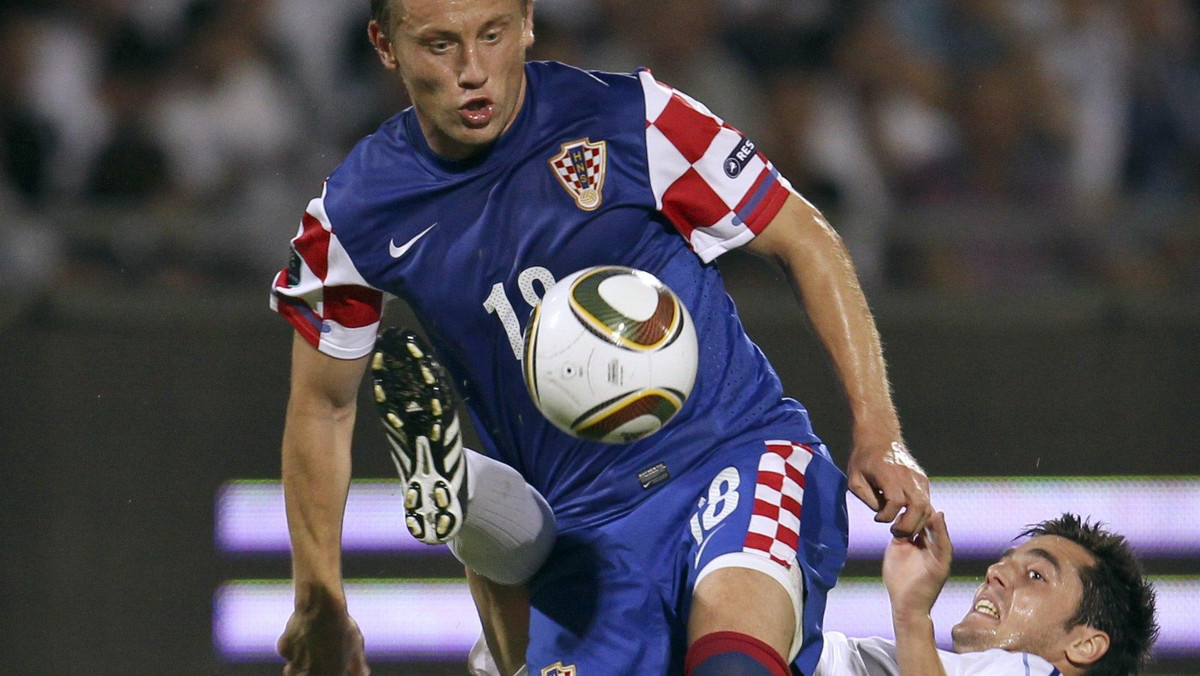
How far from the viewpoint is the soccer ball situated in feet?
11.3

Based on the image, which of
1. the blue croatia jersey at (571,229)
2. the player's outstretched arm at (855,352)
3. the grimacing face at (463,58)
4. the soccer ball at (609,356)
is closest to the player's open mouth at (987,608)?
the blue croatia jersey at (571,229)

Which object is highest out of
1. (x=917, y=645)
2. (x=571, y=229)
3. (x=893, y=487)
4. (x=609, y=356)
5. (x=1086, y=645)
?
(x=571, y=229)

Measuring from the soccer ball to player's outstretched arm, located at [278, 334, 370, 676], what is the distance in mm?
809

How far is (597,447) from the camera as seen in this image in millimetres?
3977

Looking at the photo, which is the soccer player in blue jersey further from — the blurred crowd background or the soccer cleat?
the blurred crowd background

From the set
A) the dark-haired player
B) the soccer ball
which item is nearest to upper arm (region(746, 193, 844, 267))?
the soccer ball

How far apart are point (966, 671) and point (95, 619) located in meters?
3.76

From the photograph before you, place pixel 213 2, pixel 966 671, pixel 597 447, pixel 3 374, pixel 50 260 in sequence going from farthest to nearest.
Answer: pixel 213 2 < pixel 50 260 < pixel 3 374 < pixel 966 671 < pixel 597 447

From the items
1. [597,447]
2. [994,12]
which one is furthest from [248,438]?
[994,12]

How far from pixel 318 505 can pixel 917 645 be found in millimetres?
1583

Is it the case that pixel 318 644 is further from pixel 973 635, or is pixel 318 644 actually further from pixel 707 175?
pixel 973 635

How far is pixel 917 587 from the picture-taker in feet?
13.5

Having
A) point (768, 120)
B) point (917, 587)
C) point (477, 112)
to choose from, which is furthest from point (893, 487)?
point (768, 120)

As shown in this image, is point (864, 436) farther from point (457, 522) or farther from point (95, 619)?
point (95, 619)
